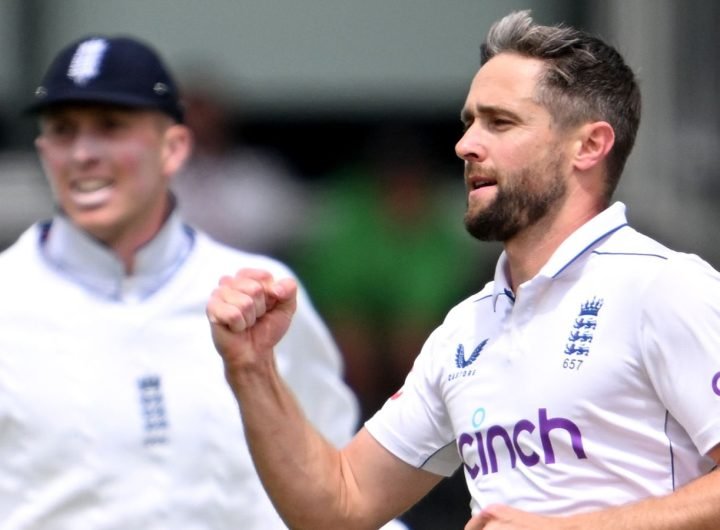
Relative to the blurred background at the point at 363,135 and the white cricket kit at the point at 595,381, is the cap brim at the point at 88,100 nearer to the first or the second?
the white cricket kit at the point at 595,381

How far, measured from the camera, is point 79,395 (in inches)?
214

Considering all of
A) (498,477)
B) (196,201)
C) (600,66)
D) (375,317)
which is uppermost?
(600,66)

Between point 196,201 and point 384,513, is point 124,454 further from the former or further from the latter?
point 196,201

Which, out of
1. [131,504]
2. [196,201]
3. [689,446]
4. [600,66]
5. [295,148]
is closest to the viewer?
[689,446]

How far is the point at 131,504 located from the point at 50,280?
2.23 feet

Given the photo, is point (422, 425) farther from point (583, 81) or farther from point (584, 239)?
point (583, 81)

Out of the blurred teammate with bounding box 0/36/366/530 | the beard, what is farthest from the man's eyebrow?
the blurred teammate with bounding box 0/36/366/530

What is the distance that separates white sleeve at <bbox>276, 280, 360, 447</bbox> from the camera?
19.0 ft

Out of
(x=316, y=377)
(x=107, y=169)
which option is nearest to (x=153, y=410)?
(x=316, y=377)

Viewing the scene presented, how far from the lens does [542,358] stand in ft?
13.8

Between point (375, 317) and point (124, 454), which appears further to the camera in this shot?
point (375, 317)

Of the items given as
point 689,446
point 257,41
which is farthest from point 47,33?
point 689,446

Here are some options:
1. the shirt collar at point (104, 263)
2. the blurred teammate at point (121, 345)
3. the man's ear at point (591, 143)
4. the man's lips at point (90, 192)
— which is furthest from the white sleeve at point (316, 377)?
the man's ear at point (591, 143)

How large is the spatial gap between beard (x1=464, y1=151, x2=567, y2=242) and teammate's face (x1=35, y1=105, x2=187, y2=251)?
1627mm
